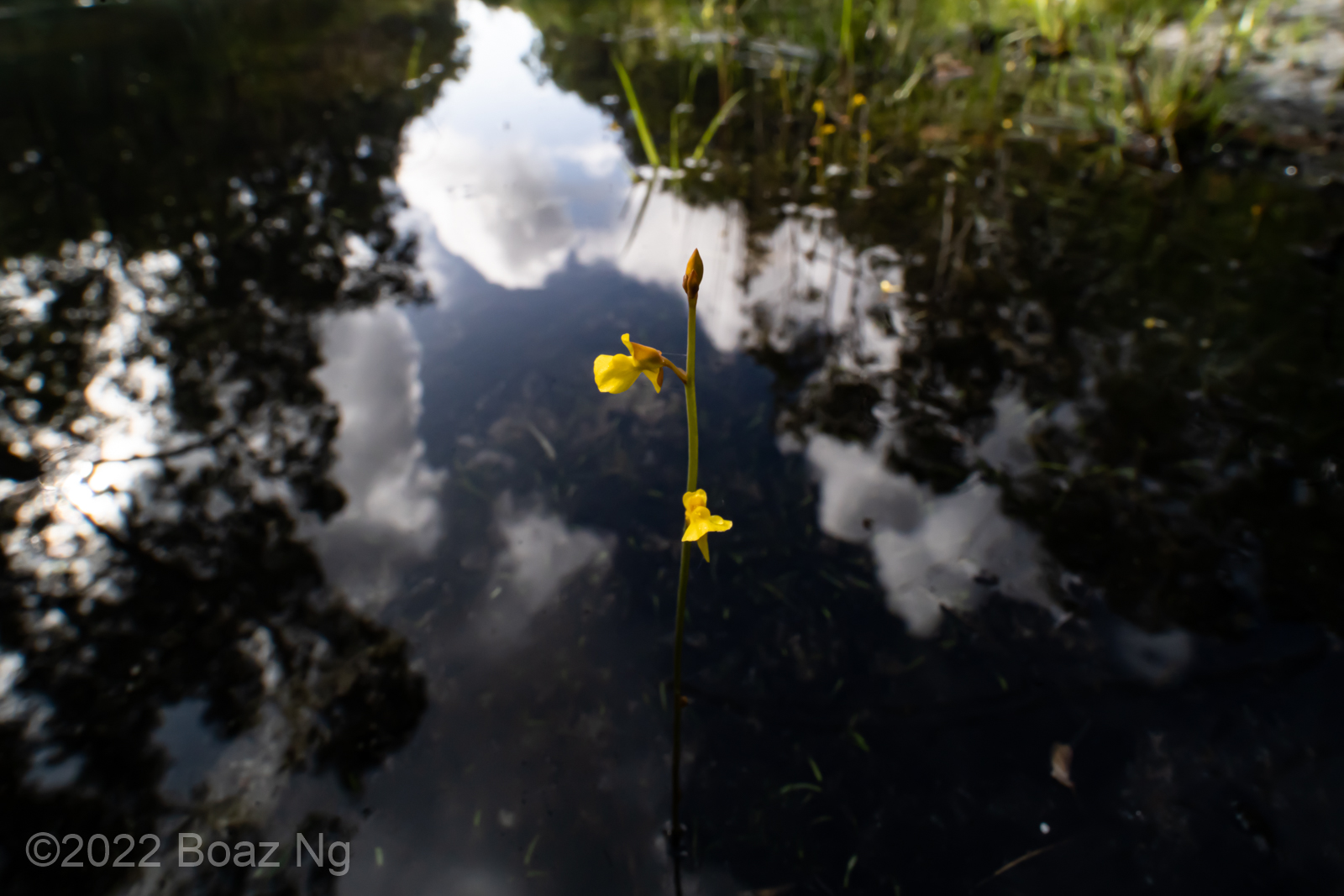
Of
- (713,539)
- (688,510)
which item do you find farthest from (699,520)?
(713,539)

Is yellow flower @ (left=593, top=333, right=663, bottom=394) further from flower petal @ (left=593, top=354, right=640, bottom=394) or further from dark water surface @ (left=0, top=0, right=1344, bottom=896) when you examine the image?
dark water surface @ (left=0, top=0, right=1344, bottom=896)

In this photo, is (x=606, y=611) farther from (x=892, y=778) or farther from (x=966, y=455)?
(x=966, y=455)

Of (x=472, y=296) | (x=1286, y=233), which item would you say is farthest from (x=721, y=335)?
(x=1286, y=233)

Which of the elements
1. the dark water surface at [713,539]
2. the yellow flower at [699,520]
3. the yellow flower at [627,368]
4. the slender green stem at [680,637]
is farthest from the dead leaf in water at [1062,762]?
the yellow flower at [627,368]

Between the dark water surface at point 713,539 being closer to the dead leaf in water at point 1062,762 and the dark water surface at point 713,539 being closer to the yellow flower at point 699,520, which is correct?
the dead leaf in water at point 1062,762

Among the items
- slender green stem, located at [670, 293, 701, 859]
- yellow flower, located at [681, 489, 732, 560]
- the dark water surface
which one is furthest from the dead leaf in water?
yellow flower, located at [681, 489, 732, 560]

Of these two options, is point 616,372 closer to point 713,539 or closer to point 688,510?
point 688,510
